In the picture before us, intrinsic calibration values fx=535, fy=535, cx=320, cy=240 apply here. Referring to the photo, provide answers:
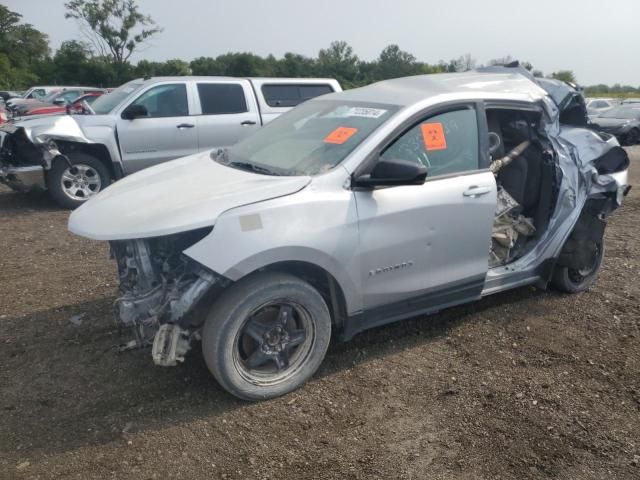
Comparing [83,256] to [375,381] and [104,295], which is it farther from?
[375,381]

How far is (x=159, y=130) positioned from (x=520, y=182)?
577 centimetres

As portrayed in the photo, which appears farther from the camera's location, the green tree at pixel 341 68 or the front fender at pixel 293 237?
the green tree at pixel 341 68

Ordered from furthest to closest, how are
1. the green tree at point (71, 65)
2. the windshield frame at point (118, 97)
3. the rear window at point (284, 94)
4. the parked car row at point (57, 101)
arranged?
the green tree at point (71, 65) → the parked car row at point (57, 101) → the rear window at point (284, 94) → the windshield frame at point (118, 97)

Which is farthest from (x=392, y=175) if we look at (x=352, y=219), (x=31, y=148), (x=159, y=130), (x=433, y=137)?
(x=31, y=148)

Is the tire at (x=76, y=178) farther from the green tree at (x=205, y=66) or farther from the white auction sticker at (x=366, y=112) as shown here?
the green tree at (x=205, y=66)

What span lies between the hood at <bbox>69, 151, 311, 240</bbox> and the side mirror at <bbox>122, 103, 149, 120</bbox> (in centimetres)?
493

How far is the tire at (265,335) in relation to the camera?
2986 mm

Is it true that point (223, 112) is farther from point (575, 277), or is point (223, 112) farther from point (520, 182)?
point (575, 277)

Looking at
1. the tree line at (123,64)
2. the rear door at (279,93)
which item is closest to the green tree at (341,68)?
the tree line at (123,64)

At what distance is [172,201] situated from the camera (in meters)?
3.09

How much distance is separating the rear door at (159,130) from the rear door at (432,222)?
5.73 meters

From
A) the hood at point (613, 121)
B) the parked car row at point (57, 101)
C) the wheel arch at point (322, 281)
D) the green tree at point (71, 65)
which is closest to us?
the wheel arch at point (322, 281)

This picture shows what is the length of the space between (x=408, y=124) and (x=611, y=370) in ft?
7.12

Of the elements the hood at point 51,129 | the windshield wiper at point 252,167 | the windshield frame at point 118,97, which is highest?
the windshield frame at point 118,97
